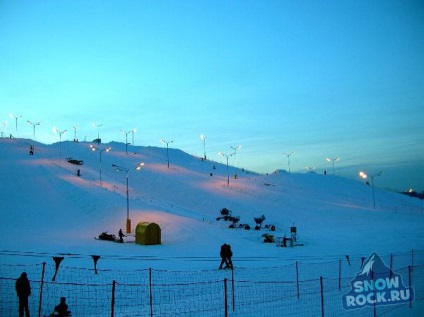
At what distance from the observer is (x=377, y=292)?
1430cm

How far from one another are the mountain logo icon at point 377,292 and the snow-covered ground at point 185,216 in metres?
8.09

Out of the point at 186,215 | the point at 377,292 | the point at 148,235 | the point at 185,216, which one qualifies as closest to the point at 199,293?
the point at 377,292

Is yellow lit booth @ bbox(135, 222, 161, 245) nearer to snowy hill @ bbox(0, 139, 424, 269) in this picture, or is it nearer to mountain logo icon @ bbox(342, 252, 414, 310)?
snowy hill @ bbox(0, 139, 424, 269)

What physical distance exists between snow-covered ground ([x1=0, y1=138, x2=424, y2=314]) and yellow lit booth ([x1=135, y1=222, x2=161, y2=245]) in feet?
3.79

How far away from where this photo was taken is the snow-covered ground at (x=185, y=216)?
89.7ft

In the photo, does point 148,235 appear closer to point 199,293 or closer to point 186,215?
point 186,215

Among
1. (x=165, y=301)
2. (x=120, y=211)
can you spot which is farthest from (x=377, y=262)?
(x=120, y=211)

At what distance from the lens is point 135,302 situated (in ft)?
49.2

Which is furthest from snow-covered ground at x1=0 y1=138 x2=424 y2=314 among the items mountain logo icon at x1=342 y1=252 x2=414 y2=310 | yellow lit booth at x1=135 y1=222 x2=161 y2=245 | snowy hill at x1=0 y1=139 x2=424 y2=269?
mountain logo icon at x1=342 y1=252 x2=414 y2=310

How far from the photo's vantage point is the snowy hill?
28414 millimetres

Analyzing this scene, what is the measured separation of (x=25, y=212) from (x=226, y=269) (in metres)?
29.0

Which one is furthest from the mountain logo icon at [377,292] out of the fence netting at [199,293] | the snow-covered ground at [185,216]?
the snow-covered ground at [185,216]

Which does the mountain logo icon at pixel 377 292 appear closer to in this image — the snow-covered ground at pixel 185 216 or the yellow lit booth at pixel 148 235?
the snow-covered ground at pixel 185 216

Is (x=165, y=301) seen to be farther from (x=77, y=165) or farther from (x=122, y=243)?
(x=77, y=165)
